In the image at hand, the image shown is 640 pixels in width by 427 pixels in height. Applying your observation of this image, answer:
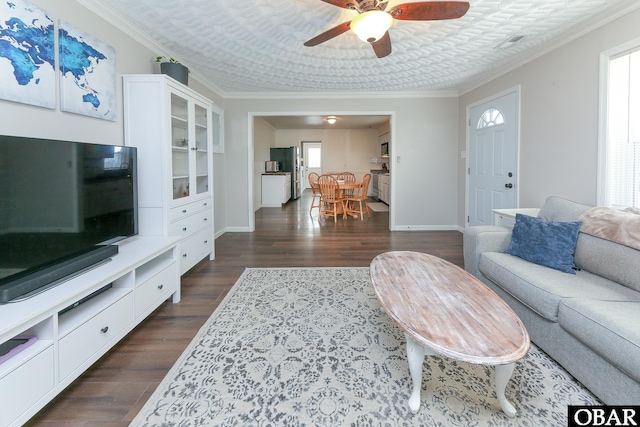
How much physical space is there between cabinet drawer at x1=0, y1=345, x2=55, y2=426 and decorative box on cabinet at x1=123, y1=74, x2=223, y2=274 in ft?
4.97

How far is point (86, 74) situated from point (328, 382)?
2599 mm

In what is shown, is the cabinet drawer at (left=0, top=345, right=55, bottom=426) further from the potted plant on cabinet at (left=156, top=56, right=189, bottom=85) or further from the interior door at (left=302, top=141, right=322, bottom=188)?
the interior door at (left=302, top=141, right=322, bottom=188)

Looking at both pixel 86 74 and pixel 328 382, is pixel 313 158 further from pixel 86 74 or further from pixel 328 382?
pixel 328 382

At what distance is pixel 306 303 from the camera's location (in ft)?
8.53

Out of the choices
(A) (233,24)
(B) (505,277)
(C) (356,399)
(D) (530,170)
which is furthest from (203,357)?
(D) (530,170)

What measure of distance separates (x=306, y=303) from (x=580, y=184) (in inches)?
107

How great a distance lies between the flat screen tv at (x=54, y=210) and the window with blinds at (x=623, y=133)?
386cm

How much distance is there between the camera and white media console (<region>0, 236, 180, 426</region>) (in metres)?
1.22

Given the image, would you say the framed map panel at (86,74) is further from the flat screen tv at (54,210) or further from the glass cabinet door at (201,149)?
the glass cabinet door at (201,149)

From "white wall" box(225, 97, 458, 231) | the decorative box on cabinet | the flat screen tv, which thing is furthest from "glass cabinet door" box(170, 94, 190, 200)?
"white wall" box(225, 97, 458, 231)

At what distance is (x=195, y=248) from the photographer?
3355mm

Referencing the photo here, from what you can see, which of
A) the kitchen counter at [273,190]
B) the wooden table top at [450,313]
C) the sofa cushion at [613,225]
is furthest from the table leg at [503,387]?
the kitchen counter at [273,190]

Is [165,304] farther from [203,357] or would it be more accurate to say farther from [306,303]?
[306,303]

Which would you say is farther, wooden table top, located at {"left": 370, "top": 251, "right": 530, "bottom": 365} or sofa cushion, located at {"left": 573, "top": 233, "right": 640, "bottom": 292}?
sofa cushion, located at {"left": 573, "top": 233, "right": 640, "bottom": 292}
